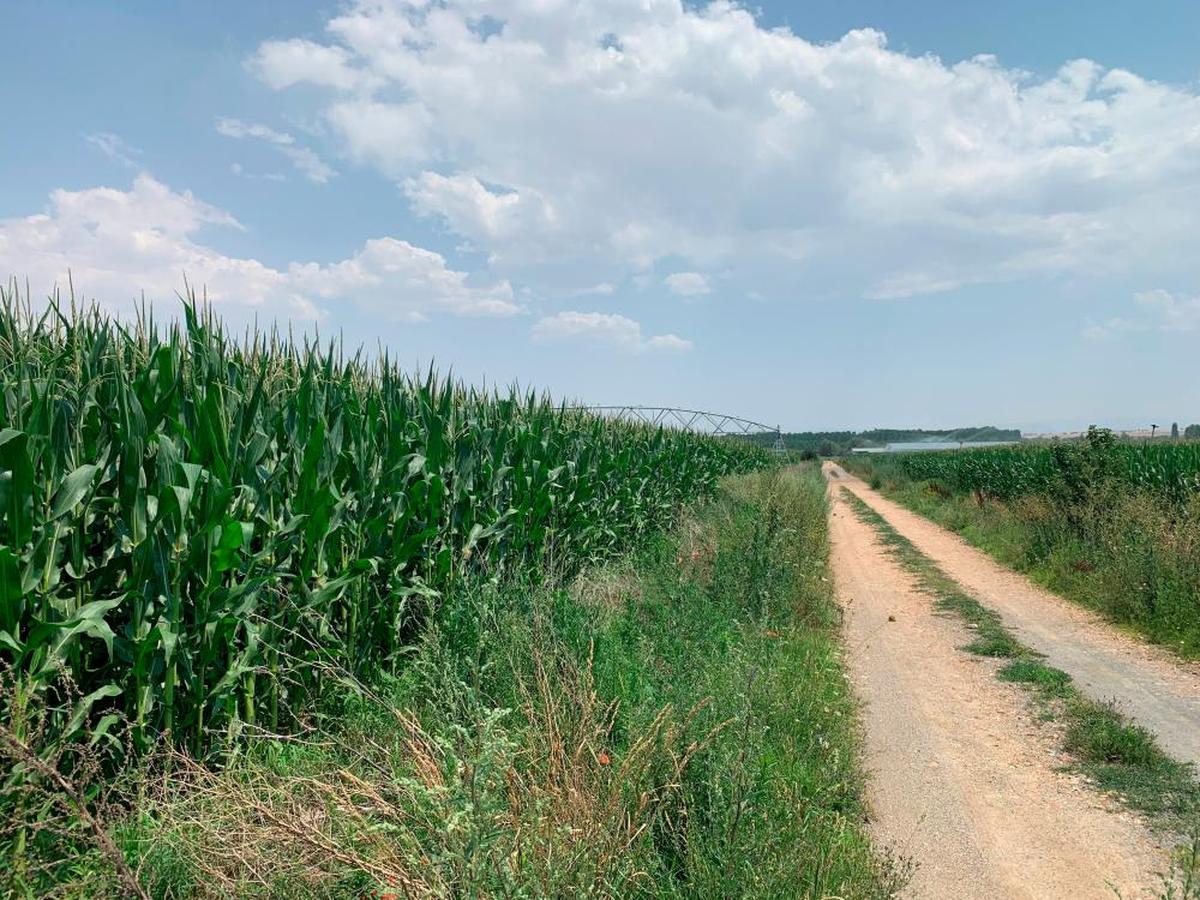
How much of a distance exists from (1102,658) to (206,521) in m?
9.16

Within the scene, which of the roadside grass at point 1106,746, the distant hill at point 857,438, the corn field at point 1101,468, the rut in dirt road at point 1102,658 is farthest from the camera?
the distant hill at point 857,438

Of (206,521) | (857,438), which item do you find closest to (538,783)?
(206,521)

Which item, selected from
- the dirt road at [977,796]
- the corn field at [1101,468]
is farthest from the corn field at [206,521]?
the corn field at [1101,468]

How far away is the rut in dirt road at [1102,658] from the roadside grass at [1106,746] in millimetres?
210

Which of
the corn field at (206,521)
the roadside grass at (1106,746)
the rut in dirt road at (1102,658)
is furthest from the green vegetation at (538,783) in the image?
the rut in dirt road at (1102,658)

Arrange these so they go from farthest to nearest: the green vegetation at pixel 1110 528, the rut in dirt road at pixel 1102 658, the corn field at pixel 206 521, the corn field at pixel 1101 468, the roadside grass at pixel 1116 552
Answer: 1. the corn field at pixel 1101 468
2. the green vegetation at pixel 1110 528
3. the roadside grass at pixel 1116 552
4. the rut in dirt road at pixel 1102 658
5. the corn field at pixel 206 521

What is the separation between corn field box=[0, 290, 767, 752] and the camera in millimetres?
3678

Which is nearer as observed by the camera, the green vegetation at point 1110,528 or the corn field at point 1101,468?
the green vegetation at point 1110,528

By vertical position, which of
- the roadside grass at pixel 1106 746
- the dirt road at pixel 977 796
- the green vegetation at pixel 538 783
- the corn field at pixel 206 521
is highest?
the corn field at pixel 206 521

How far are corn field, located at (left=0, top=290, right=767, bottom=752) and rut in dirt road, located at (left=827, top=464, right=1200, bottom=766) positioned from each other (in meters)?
5.97

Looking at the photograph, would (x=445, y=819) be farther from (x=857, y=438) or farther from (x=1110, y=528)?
(x=857, y=438)

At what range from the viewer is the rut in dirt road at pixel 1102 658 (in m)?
6.65

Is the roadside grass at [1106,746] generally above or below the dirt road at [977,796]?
above

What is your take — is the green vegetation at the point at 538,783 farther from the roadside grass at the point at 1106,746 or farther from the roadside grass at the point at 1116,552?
the roadside grass at the point at 1116,552
